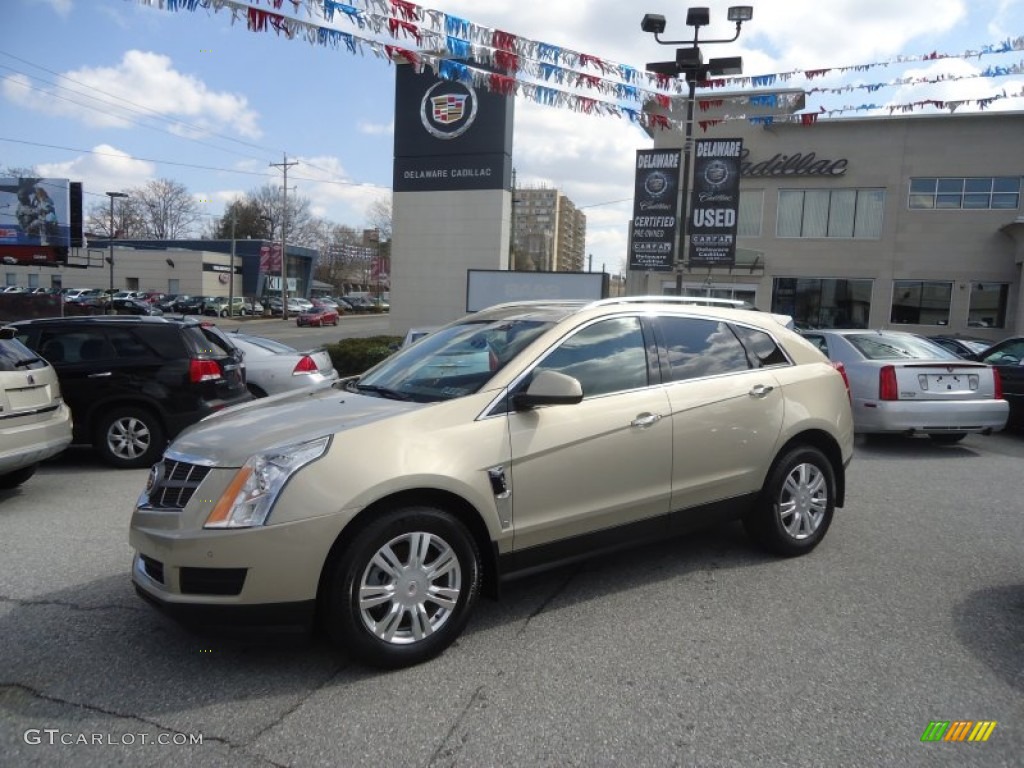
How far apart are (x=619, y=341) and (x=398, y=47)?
19.4 ft

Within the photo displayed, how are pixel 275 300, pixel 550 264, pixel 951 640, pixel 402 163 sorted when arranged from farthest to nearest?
pixel 550 264 → pixel 275 300 → pixel 402 163 → pixel 951 640

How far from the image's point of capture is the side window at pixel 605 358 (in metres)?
4.01

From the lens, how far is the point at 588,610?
156 inches

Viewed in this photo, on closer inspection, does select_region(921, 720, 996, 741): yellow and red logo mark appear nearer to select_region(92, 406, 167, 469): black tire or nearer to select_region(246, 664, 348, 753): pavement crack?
select_region(246, 664, 348, 753): pavement crack

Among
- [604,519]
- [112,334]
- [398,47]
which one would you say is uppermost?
[398,47]

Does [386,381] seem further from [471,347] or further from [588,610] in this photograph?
[588,610]

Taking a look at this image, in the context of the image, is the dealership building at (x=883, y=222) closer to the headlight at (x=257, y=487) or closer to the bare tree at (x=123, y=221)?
the headlight at (x=257, y=487)

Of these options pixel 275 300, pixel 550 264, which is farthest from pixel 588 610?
pixel 550 264

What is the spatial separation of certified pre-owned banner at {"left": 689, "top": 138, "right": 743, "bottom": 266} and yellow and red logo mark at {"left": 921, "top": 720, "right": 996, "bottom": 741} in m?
13.1

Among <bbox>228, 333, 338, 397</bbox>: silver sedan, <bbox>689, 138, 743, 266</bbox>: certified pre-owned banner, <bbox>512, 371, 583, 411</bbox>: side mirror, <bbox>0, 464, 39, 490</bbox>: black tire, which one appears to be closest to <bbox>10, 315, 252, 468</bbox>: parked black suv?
<bbox>0, 464, 39, 490</bbox>: black tire

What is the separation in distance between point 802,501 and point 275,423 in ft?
11.2

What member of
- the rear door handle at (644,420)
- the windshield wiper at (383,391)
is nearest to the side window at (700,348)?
the rear door handle at (644,420)

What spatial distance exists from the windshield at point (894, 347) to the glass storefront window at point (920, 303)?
2104cm

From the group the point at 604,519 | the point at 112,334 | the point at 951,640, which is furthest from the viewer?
the point at 112,334
